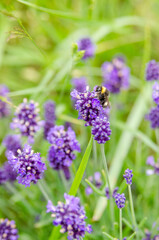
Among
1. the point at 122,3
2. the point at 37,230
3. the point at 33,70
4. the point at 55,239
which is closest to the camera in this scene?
the point at 55,239

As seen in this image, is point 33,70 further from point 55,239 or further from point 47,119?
point 55,239

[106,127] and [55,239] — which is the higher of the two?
[106,127]

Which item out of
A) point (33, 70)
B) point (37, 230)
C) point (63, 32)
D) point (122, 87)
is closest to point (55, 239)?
point (37, 230)

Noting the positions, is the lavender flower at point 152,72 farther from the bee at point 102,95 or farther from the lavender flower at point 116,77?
the bee at point 102,95

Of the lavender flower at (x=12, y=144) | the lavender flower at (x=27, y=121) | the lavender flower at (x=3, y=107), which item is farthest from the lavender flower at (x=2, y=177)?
the lavender flower at (x=3, y=107)

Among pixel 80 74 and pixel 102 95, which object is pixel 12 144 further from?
pixel 80 74

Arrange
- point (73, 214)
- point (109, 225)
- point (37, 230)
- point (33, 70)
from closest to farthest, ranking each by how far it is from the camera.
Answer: point (73, 214), point (109, 225), point (37, 230), point (33, 70)

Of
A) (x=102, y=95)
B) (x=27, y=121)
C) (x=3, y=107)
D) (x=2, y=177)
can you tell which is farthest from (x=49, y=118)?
(x=102, y=95)

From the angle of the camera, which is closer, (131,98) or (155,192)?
(155,192)
